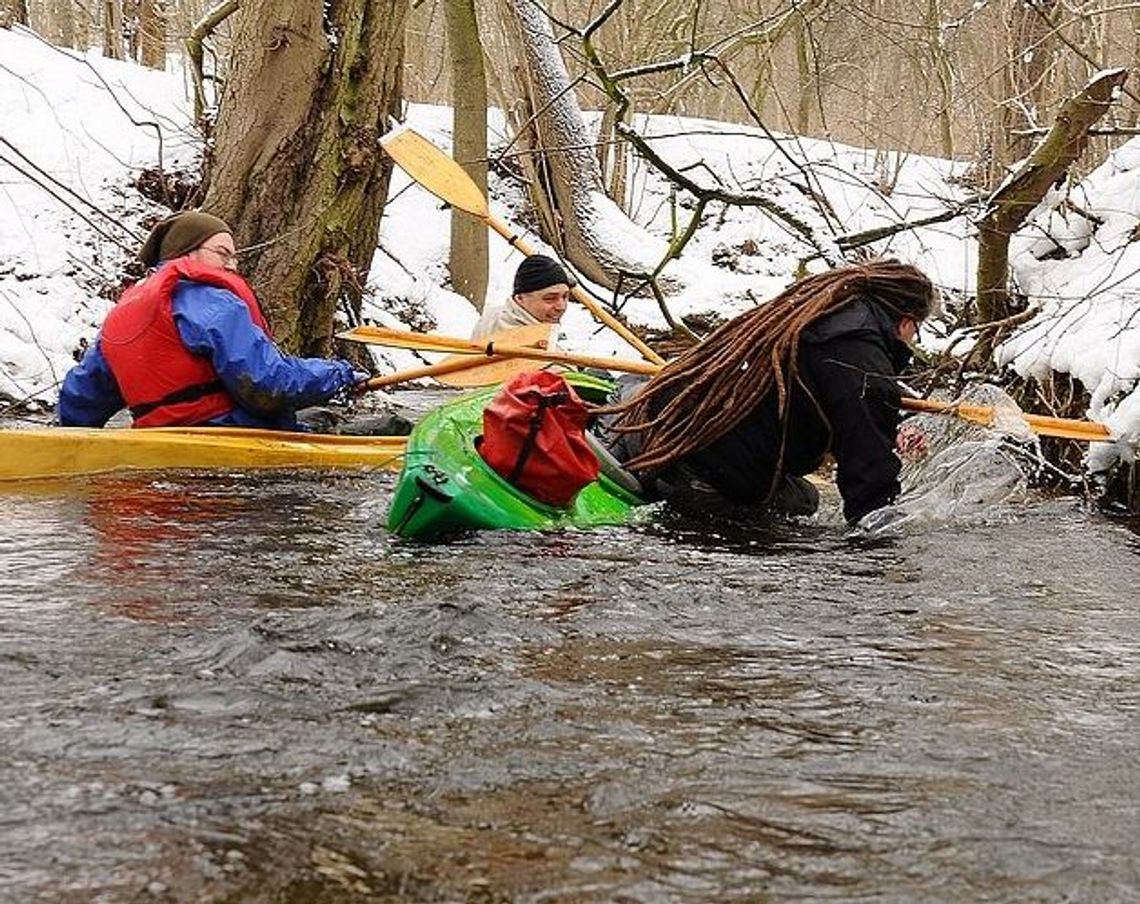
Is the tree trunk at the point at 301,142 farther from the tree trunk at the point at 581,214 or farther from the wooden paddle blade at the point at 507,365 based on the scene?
the tree trunk at the point at 581,214

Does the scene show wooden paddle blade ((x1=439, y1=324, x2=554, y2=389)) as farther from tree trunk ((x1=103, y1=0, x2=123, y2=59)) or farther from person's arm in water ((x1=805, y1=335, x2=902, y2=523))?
tree trunk ((x1=103, y1=0, x2=123, y2=59))

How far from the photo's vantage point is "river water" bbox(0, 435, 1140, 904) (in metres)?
1.90

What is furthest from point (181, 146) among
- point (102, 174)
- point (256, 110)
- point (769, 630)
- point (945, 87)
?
point (769, 630)

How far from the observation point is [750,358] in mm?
4719

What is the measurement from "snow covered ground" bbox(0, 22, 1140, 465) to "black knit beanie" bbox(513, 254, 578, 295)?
0.97 metres

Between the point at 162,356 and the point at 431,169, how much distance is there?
238cm

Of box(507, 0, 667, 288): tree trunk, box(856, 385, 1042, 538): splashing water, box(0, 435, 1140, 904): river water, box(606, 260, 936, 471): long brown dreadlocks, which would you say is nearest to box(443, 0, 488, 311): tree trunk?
box(507, 0, 667, 288): tree trunk

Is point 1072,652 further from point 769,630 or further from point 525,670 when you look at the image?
point 525,670

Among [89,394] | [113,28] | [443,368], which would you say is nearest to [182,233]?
[89,394]

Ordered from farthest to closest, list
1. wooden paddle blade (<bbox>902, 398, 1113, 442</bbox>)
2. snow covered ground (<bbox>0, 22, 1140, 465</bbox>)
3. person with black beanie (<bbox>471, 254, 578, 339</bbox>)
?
person with black beanie (<bbox>471, 254, 578, 339</bbox>), snow covered ground (<bbox>0, 22, 1140, 465</bbox>), wooden paddle blade (<bbox>902, 398, 1113, 442</bbox>)

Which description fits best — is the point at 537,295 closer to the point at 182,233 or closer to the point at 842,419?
the point at 182,233

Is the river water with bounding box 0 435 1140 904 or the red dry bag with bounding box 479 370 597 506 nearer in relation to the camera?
the river water with bounding box 0 435 1140 904

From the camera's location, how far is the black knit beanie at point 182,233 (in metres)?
5.75

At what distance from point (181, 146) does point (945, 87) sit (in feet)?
23.6
